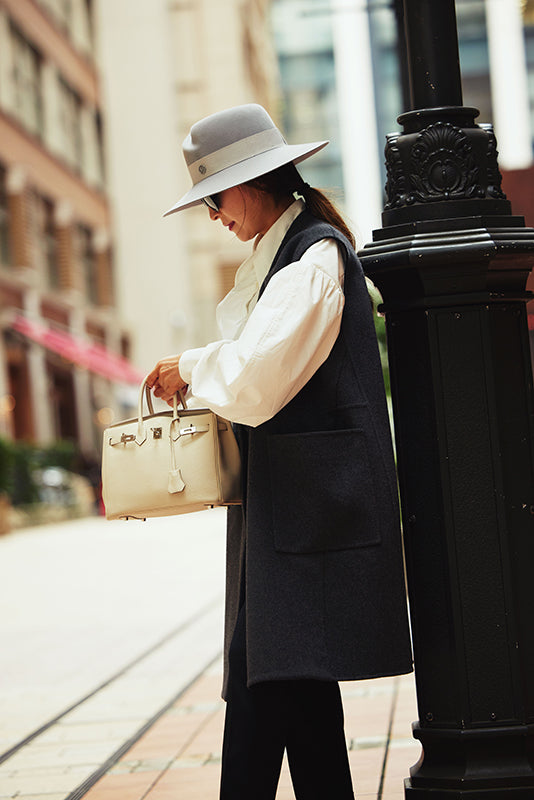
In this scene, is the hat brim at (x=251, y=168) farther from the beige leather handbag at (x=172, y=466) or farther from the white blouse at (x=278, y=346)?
the beige leather handbag at (x=172, y=466)

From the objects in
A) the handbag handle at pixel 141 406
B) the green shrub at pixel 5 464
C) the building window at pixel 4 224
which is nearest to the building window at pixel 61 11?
the building window at pixel 4 224

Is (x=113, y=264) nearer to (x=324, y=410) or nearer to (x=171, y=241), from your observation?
(x=171, y=241)

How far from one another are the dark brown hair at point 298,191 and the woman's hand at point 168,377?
0.45m

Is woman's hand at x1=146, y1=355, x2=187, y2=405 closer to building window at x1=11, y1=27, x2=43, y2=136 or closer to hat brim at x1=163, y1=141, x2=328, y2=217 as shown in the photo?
hat brim at x1=163, y1=141, x2=328, y2=217

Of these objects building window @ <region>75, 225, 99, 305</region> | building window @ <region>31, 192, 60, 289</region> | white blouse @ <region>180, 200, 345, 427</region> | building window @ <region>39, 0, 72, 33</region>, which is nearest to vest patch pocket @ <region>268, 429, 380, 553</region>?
white blouse @ <region>180, 200, 345, 427</region>

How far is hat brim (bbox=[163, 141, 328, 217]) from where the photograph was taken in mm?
2908

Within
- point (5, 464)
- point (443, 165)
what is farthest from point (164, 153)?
point (443, 165)

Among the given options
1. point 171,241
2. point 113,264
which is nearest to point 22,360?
point 113,264

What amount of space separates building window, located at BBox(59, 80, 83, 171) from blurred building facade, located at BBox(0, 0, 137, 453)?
0.15 ft

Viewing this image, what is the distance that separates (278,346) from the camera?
106 inches

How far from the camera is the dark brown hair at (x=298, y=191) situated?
3.00 meters

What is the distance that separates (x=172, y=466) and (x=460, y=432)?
0.68 m

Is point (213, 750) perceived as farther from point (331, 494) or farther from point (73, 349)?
point (73, 349)

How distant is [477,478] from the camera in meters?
3.05
